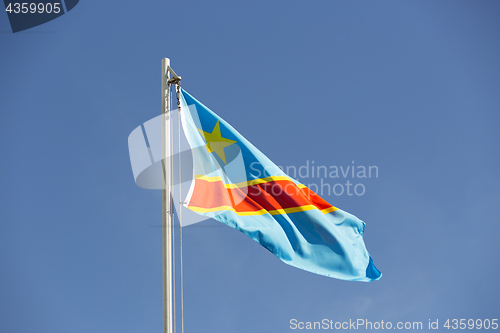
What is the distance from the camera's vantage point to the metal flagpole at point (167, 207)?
8.43 metres

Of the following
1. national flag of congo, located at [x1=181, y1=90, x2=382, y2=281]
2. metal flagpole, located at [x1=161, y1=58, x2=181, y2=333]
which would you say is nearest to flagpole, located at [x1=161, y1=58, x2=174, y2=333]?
metal flagpole, located at [x1=161, y1=58, x2=181, y2=333]

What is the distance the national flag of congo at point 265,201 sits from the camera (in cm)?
1012

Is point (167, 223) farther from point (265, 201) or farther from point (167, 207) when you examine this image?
point (265, 201)

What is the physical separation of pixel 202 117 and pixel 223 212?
2330mm

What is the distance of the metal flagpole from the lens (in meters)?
8.43

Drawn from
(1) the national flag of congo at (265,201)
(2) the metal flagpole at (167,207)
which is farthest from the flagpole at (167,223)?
(1) the national flag of congo at (265,201)

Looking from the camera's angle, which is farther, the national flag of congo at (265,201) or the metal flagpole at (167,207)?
the national flag of congo at (265,201)

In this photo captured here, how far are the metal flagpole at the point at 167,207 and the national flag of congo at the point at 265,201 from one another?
0.65m

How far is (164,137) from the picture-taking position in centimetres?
915

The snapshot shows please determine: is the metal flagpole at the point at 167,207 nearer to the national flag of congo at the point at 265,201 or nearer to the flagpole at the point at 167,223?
the flagpole at the point at 167,223

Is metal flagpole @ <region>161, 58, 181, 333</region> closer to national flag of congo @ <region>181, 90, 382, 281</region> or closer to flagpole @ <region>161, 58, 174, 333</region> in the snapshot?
flagpole @ <region>161, 58, 174, 333</region>

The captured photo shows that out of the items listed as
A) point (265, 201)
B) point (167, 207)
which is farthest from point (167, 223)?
point (265, 201)

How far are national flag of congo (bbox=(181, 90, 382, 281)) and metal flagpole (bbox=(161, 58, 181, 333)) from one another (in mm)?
649

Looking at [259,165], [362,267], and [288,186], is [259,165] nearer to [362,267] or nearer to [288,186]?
[288,186]
